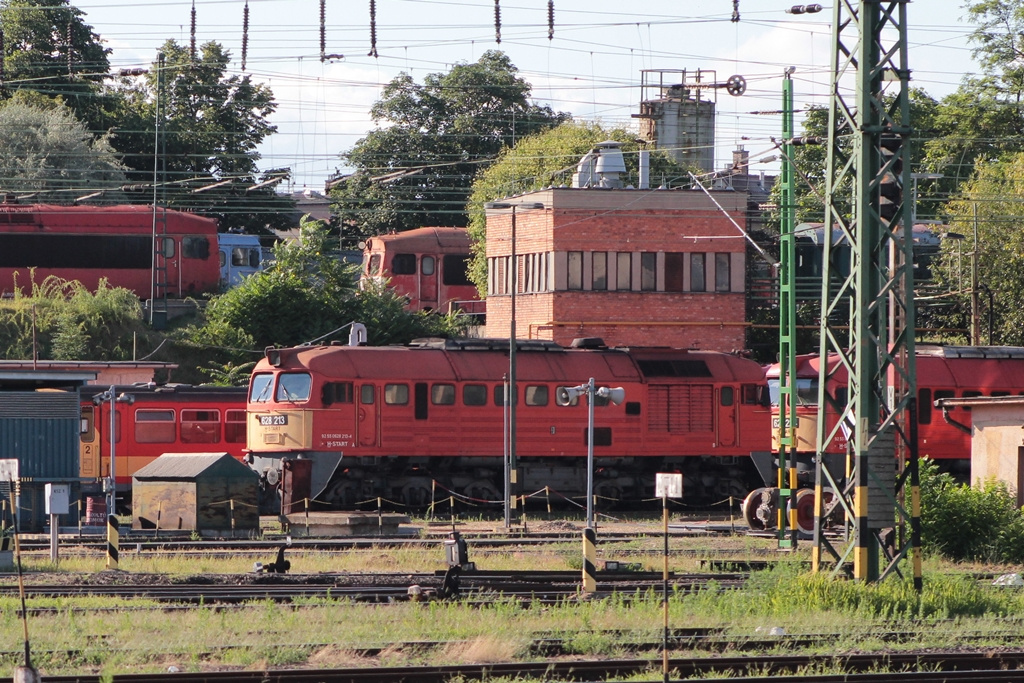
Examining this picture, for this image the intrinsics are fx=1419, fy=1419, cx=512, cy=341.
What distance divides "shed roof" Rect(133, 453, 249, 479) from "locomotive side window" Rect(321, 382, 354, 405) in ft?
16.1

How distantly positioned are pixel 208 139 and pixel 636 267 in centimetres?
3537

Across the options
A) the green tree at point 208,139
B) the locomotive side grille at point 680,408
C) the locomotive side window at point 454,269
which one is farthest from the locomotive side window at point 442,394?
the green tree at point 208,139

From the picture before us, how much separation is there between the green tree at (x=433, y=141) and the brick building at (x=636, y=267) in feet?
101

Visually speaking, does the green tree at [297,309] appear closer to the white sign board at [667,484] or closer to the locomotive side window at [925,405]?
the locomotive side window at [925,405]

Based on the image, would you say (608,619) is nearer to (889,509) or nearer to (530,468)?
(889,509)

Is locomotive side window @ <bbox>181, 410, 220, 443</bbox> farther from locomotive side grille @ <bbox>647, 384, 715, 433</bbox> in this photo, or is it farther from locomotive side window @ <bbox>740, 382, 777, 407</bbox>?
locomotive side window @ <bbox>740, 382, 777, 407</bbox>

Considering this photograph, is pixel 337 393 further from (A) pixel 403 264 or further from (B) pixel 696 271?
(A) pixel 403 264

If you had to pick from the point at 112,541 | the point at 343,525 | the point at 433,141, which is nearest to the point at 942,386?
the point at 343,525

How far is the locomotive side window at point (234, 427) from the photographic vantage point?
3734cm

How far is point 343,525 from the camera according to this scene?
2930 centimetres

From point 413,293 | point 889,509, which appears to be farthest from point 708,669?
point 413,293

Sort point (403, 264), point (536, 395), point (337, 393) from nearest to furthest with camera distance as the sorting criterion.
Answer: point (337, 393) < point (536, 395) < point (403, 264)

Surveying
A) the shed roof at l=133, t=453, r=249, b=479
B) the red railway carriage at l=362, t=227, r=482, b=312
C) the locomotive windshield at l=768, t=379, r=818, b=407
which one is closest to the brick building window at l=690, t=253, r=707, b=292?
the locomotive windshield at l=768, t=379, r=818, b=407

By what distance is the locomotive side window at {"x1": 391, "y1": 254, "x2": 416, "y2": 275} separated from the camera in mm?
65312
